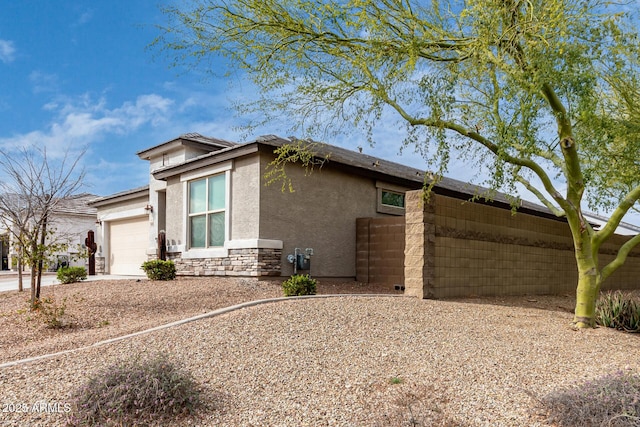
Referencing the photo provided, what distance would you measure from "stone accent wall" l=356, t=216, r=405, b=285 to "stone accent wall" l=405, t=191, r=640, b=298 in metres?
1.91

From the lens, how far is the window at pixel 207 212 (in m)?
13.7

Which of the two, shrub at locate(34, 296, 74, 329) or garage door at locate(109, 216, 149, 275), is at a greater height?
garage door at locate(109, 216, 149, 275)

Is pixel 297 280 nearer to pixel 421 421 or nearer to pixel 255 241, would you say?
pixel 255 241

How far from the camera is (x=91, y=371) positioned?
218 inches

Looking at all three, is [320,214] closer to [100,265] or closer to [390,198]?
[390,198]

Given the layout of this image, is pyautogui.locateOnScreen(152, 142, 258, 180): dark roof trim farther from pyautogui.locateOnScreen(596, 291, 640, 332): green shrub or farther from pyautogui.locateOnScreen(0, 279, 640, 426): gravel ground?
pyautogui.locateOnScreen(596, 291, 640, 332): green shrub

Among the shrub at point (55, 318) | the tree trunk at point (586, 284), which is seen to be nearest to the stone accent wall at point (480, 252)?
the tree trunk at point (586, 284)

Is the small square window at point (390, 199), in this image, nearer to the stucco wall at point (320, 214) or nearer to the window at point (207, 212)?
the stucco wall at point (320, 214)

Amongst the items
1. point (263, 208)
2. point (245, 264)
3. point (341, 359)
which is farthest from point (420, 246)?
point (341, 359)

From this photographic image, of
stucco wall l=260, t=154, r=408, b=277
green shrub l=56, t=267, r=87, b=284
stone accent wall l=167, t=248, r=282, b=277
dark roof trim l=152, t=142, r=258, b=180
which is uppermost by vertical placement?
dark roof trim l=152, t=142, r=258, b=180

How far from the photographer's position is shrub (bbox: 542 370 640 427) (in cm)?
399

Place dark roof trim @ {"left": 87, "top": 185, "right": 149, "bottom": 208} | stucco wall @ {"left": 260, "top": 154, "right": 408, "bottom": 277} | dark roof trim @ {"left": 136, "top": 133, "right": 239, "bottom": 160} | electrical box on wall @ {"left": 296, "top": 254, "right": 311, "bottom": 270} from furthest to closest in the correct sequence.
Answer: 1. dark roof trim @ {"left": 87, "top": 185, "right": 149, "bottom": 208}
2. dark roof trim @ {"left": 136, "top": 133, "right": 239, "bottom": 160}
3. electrical box on wall @ {"left": 296, "top": 254, "right": 311, "bottom": 270}
4. stucco wall @ {"left": 260, "top": 154, "right": 408, "bottom": 277}

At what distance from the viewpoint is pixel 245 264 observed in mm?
12609

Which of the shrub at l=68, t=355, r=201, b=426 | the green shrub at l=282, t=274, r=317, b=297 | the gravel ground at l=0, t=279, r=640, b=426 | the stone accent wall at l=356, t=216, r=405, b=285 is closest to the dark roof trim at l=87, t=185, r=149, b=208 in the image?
the stone accent wall at l=356, t=216, r=405, b=285
